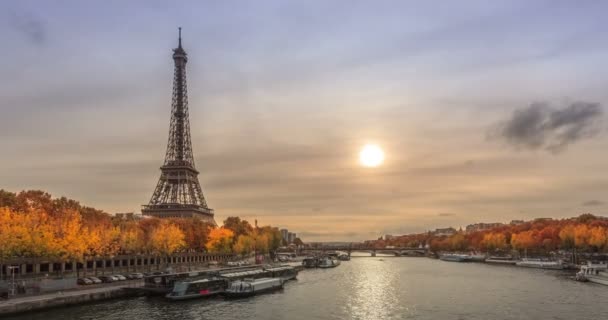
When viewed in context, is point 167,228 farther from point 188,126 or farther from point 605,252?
point 605,252

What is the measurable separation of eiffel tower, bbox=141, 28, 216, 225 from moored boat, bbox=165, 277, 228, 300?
9108cm

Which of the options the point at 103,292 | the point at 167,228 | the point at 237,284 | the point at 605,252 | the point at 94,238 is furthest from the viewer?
the point at 605,252

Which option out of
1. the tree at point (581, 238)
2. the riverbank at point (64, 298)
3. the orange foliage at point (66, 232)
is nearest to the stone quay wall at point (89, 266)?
the orange foliage at point (66, 232)

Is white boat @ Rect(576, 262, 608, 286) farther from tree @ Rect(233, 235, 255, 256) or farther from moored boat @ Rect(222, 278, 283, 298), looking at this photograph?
tree @ Rect(233, 235, 255, 256)

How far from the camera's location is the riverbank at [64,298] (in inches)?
1972

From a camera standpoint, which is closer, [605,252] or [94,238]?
[94,238]

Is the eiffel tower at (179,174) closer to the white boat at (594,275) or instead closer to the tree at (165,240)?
the tree at (165,240)

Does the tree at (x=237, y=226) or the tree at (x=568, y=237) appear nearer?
the tree at (x=568, y=237)

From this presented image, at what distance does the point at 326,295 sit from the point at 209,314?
2150cm

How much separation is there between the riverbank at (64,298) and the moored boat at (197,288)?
5442 mm

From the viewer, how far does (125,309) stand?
57.2 metres

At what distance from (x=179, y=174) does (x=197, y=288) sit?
104 m

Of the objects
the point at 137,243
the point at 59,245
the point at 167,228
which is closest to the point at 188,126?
the point at 167,228

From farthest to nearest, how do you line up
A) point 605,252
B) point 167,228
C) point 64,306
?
point 605,252, point 167,228, point 64,306
